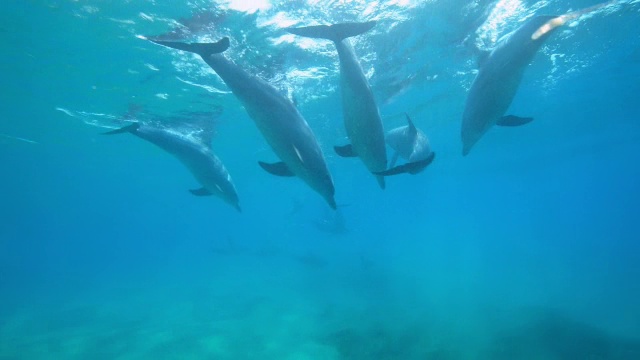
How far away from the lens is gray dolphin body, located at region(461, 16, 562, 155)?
10.6ft

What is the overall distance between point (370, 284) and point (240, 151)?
1600 centimetres

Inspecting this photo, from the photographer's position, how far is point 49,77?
1516 cm

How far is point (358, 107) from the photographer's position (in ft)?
10.0

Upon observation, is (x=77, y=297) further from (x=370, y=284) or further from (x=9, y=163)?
(x=370, y=284)

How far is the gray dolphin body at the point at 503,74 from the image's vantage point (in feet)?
10.6

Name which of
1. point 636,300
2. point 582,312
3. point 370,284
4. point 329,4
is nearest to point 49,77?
point 329,4

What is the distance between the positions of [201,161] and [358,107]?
3.02m

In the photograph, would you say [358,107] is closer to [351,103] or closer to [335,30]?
[351,103]

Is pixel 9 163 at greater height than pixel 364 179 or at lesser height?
greater

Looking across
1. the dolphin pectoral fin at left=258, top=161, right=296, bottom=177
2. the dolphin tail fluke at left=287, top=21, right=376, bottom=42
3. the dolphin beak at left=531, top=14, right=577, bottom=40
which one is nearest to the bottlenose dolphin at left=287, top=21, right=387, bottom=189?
the dolphin tail fluke at left=287, top=21, right=376, bottom=42

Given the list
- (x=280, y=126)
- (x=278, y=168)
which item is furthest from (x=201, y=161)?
(x=280, y=126)

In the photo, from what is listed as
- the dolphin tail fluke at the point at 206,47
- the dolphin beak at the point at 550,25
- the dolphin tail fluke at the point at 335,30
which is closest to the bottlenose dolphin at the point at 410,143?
the dolphin tail fluke at the point at 335,30

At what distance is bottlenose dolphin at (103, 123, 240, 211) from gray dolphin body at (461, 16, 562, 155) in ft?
11.1

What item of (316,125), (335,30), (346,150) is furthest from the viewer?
(316,125)
